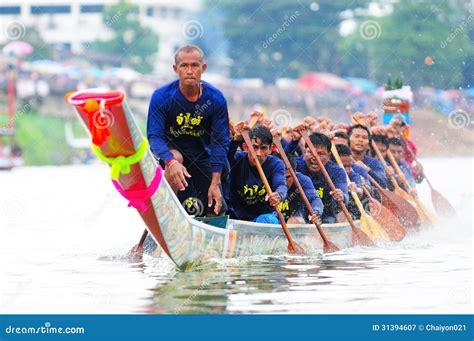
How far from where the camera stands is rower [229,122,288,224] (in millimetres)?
11375

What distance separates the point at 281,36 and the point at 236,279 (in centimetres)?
4419

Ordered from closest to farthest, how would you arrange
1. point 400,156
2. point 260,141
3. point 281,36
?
point 260,141 < point 400,156 < point 281,36

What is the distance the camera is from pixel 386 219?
1383cm

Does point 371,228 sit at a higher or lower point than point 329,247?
higher

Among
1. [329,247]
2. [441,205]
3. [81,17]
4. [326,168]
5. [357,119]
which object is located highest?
[81,17]

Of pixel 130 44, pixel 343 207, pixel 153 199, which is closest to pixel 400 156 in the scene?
pixel 343 207

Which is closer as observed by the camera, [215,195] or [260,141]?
[215,195]

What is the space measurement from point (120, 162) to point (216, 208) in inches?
69.1

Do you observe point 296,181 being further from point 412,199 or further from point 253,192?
point 412,199

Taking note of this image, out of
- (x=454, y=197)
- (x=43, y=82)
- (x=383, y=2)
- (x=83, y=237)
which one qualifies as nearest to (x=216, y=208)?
(x=83, y=237)

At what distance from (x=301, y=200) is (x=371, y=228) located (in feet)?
4.48

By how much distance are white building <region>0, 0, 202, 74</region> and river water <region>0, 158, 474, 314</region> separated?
47.8m

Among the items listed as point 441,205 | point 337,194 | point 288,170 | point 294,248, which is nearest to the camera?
point 294,248

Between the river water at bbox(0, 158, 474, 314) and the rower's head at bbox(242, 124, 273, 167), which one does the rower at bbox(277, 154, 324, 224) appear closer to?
the river water at bbox(0, 158, 474, 314)
